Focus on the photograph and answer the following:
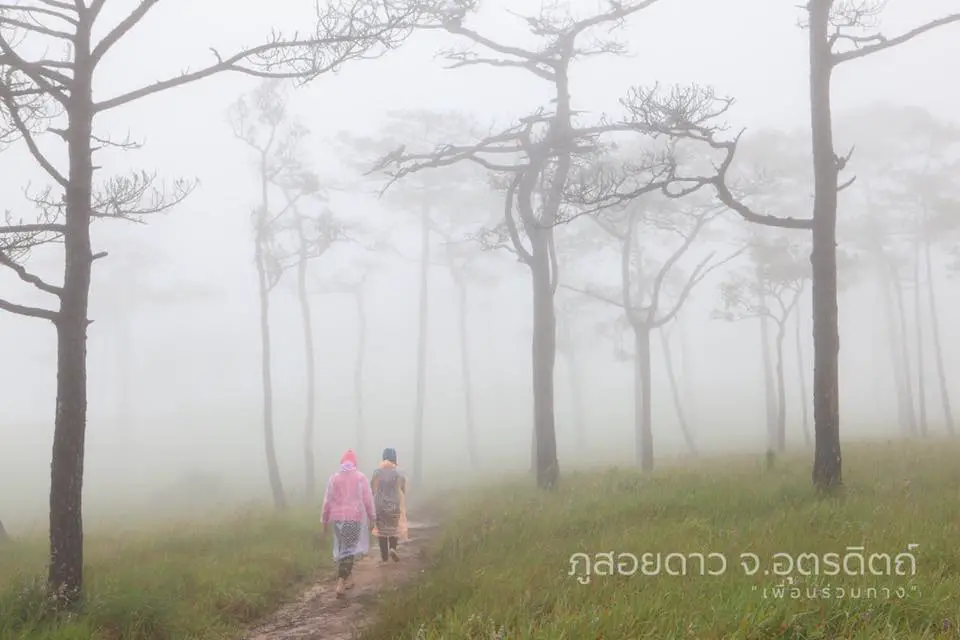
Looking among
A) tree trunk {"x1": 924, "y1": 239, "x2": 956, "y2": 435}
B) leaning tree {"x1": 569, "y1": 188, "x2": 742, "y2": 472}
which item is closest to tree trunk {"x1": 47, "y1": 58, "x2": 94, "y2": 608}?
leaning tree {"x1": 569, "y1": 188, "x2": 742, "y2": 472}

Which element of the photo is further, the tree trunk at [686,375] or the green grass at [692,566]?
the tree trunk at [686,375]

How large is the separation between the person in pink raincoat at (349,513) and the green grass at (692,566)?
1.10 meters

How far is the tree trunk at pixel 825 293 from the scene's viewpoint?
9.34 m

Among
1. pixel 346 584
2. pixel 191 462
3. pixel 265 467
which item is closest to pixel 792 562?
pixel 346 584

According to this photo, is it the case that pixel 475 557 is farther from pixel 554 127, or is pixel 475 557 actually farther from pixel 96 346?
pixel 96 346

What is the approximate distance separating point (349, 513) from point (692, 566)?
15.9ft

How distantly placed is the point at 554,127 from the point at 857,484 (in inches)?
361

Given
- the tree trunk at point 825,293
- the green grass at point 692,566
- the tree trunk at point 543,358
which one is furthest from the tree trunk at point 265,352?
the tree trunk at point 825,293

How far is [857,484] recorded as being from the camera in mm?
9625

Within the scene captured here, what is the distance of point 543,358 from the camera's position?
14.5 metres

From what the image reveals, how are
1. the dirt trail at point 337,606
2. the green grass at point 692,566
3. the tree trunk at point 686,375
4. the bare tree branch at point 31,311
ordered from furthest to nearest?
the tree trunk at point 686,375 → the dirt trail at point 337,606 → the bare tree branch at point 31,311 → the green grass at point 692,566

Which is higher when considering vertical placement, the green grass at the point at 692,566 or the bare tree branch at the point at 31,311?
the bare tree branch at the point at 31,311

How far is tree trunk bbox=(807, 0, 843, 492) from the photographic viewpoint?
30.6 ft

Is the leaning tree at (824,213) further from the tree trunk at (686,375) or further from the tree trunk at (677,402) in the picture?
the tree trunk at (686,375)
